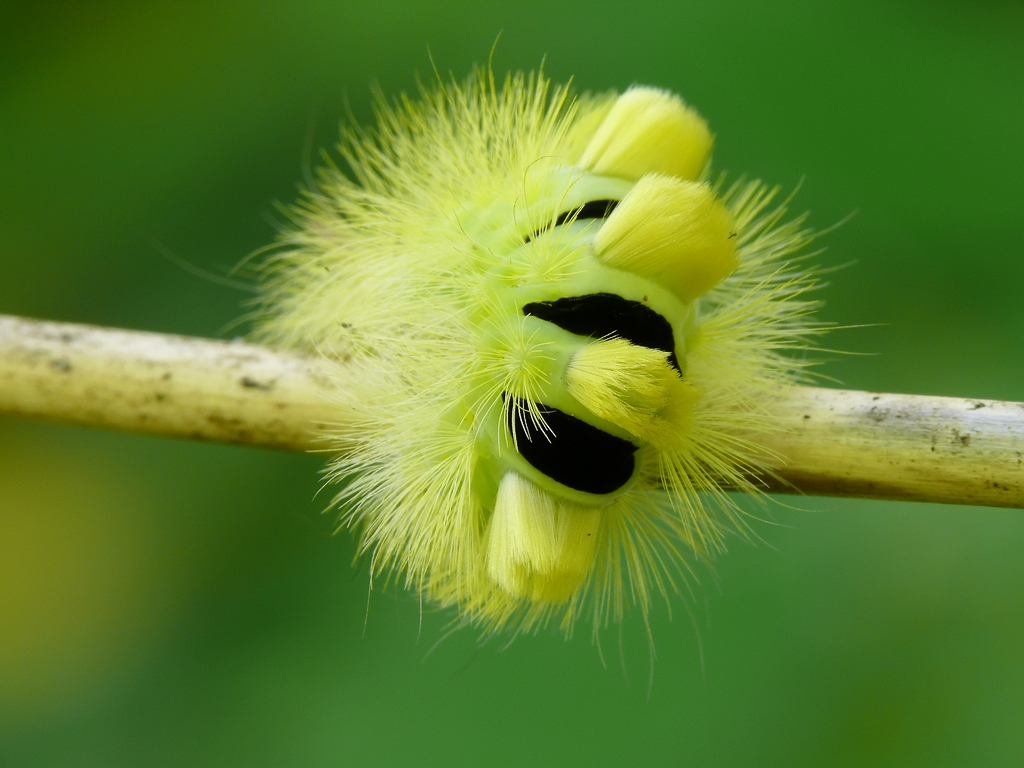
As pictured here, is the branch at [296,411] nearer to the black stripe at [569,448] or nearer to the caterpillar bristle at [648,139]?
the black stripe at [569,448]

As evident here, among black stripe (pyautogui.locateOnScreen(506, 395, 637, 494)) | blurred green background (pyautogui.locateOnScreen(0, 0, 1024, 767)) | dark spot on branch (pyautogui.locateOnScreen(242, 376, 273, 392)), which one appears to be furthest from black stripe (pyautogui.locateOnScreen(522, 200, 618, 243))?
blurred green background (pyautogui.locateOnScreen(0, 0, 1024, 767))

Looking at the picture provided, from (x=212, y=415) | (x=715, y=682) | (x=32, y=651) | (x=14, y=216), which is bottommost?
(x=32, y=651)

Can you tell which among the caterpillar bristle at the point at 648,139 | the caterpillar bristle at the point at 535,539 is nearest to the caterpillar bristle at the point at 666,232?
the caterpillar bristle at the point at 648,139

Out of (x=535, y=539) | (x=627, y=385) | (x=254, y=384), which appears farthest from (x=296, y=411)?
(x=627, y=385)

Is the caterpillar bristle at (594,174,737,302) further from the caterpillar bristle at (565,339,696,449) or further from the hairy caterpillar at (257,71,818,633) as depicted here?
the caterpillar bristle at (565,339,696,449)

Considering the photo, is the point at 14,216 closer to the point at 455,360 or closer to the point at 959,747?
the point at 455,360

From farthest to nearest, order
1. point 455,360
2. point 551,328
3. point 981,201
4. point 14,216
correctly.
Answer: point 14,216
point 981,201
point 455,360
point 551,328

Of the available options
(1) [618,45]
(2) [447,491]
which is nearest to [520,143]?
(2) [447,491]
